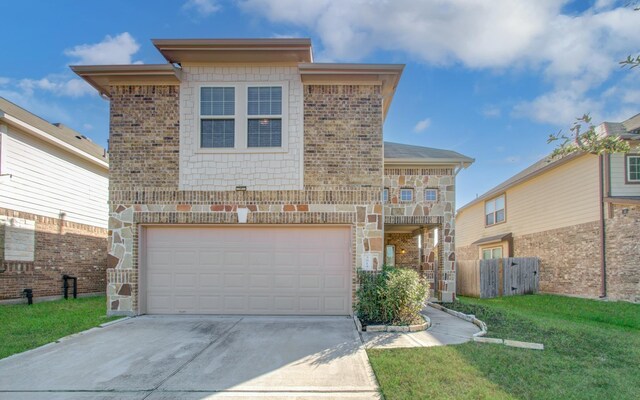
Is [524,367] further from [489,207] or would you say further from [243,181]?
[489,207]

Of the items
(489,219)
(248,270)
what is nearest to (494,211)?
(489,219)

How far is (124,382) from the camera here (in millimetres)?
5316

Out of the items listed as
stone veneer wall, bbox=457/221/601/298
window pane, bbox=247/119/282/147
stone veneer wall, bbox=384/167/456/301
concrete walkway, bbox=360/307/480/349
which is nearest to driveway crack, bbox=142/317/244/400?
concrete walkway, bbox=360/307/480/349

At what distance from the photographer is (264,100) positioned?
1000 centimetres

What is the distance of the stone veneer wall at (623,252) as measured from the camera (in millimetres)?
13391

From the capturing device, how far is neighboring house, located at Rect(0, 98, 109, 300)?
12.2 m

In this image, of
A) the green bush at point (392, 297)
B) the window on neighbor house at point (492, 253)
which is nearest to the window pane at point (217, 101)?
the green bush at point (392, 297)

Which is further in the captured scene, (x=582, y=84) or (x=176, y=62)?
(x=582, y=84)

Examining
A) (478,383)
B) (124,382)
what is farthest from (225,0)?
(478,383)

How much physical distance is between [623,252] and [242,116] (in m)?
12.6

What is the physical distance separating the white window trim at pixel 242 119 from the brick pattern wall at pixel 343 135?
1.57ft

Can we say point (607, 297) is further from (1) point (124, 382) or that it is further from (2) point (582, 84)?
(1) point (124, 382)

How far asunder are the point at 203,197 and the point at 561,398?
768 centimetres

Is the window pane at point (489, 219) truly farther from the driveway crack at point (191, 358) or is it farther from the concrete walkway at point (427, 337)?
the driveway crack at point (191, 358)
